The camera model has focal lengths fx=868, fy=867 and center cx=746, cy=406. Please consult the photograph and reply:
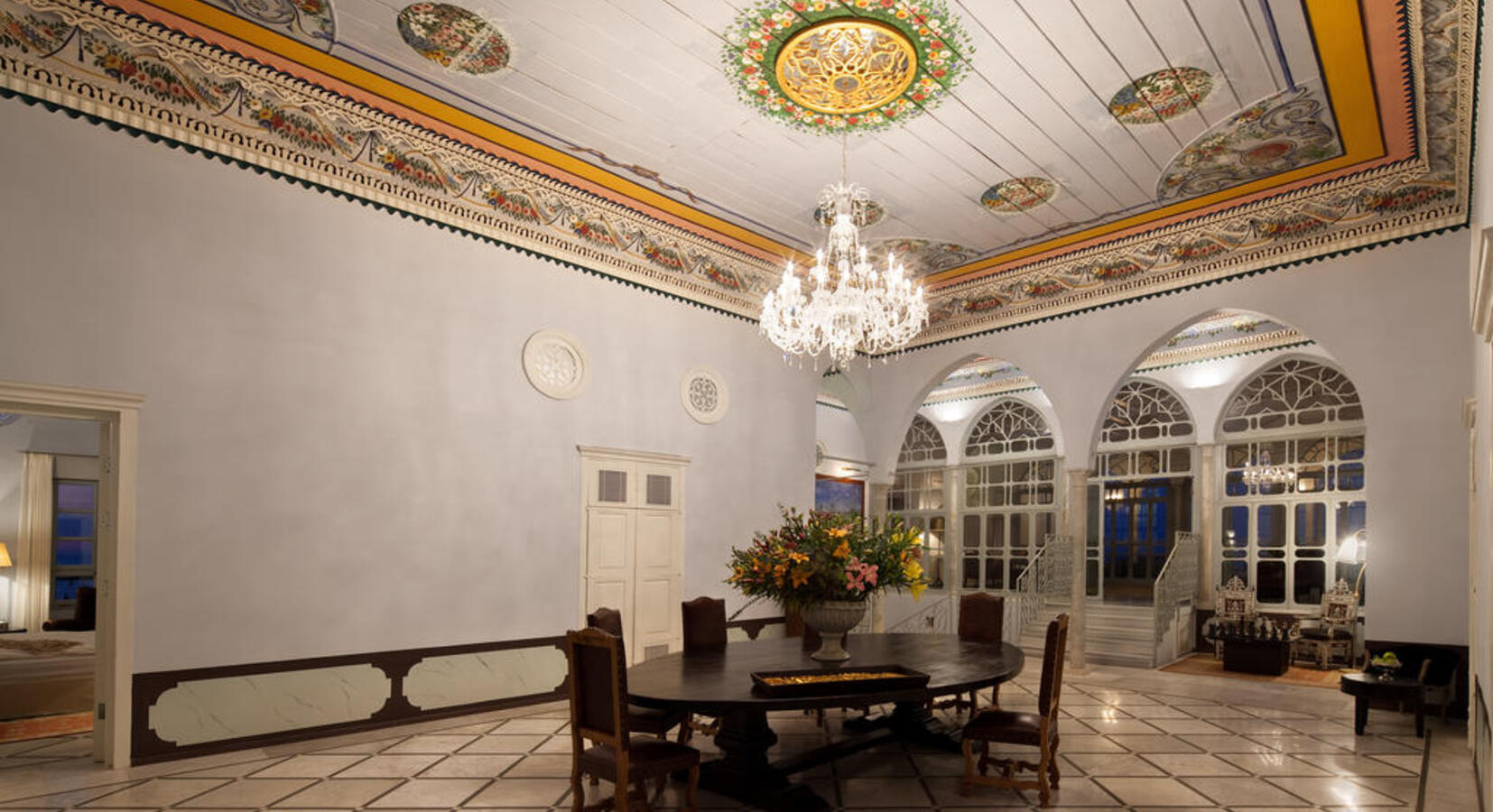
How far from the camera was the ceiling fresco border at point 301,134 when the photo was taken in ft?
16.7

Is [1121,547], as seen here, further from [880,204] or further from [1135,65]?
[1135,65]

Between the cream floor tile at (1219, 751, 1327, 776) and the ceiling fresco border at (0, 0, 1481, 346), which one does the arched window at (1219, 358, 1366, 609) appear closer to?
the ceiling fresco border at (0, 0, 1481, 346)

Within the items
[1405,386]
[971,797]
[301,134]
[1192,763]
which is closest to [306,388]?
→ [301,134]

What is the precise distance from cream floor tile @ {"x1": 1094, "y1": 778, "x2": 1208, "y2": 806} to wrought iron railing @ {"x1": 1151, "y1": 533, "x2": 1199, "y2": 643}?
241 inches

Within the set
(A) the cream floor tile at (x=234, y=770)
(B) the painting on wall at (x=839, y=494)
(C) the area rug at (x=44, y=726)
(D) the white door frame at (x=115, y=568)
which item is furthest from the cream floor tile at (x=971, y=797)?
(B) the painting on wall at (x=839, y=494)

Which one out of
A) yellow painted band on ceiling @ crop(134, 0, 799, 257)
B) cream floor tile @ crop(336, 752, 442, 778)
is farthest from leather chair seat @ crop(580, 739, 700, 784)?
yellow painted band on ceiling @ crop(134, 0, 799, 257)

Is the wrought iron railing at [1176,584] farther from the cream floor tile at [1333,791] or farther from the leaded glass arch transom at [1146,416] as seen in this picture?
the cream floor tile at [1333,791]

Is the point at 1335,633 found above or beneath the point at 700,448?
beneath

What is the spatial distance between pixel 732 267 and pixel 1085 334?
152 inches

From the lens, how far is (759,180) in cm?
737

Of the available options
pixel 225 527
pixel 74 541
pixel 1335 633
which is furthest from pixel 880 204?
pixel 74 541

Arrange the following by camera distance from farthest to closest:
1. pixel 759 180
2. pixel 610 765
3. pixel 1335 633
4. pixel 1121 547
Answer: pixel 1121 547
pixel 1335 633
pixel 759 180
pixel 610 765

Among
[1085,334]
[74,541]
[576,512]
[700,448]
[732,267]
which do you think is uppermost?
[732,267]

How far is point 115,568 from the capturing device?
17.2ft
